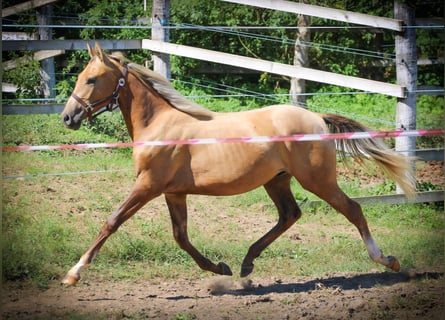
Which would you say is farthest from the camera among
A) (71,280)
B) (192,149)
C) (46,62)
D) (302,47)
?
(302,47)

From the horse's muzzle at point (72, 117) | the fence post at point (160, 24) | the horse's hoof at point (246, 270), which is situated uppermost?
the fence post at point (160, 24)

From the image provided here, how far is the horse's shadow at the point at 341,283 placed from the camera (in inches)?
266

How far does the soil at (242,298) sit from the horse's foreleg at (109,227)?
0.71 feet

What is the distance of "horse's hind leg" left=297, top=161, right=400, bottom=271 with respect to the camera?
22.0 ft

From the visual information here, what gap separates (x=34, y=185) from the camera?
9070 mm

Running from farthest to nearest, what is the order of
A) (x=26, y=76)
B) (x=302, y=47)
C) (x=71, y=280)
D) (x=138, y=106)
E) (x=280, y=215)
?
(x=302, y=47), (x=26, y=76), (x=280, y=215), (x=138, y=106), (x=71, y=280)

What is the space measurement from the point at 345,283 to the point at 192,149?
2009 millimetres

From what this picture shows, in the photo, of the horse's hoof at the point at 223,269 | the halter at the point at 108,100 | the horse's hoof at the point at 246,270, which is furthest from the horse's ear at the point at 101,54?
the horse's hoof at the point at 246,270

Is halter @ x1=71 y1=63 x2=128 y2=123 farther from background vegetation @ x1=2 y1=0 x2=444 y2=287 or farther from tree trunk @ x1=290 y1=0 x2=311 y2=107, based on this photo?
tree trunk @ x1=290 y1=0 x2=311 y2=107

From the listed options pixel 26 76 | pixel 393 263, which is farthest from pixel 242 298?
pixel 26 76

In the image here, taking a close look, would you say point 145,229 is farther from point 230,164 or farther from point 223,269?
point 230,164

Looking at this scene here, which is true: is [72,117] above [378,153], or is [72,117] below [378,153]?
above

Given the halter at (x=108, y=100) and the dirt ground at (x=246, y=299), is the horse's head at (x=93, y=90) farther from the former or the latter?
the dirt ground at (x=246, y=299)

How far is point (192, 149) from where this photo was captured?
22.1 feet
